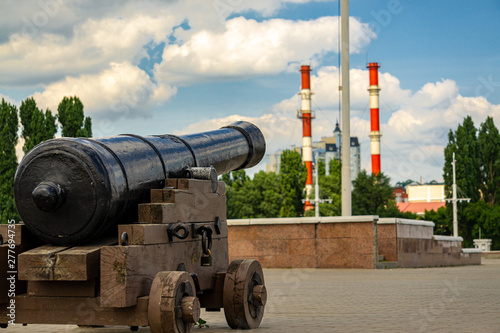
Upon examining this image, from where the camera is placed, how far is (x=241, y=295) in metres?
6.21

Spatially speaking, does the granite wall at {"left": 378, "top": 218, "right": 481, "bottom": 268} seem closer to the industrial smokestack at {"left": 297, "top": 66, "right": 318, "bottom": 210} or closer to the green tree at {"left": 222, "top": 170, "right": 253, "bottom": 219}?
the green tree at {"left": 222, "top": 170, "right": 253, "bottom": 219}

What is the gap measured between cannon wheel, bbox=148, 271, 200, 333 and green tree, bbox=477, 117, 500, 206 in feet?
185

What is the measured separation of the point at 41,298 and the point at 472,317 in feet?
13.8

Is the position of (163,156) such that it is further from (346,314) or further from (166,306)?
(346,314)

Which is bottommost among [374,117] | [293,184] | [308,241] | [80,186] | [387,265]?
[387,265]

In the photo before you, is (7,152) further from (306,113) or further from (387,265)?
(306,113)

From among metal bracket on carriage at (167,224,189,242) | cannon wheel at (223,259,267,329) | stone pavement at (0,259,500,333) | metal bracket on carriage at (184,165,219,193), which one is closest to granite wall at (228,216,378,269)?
stone pavement at (0,259,500,333)

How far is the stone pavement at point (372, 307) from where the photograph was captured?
261 inches

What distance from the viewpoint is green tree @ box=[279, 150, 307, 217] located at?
2403 inches

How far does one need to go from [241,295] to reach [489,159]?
5578 centimetres

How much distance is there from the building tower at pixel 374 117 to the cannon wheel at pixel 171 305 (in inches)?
2713

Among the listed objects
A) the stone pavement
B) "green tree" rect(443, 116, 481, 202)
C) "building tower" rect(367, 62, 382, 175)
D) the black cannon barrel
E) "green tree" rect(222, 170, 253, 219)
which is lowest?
the stone pavement

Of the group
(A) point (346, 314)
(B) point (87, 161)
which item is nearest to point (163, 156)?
(B) point (87, 161)

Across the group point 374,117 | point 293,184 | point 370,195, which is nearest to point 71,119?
point 293,184
